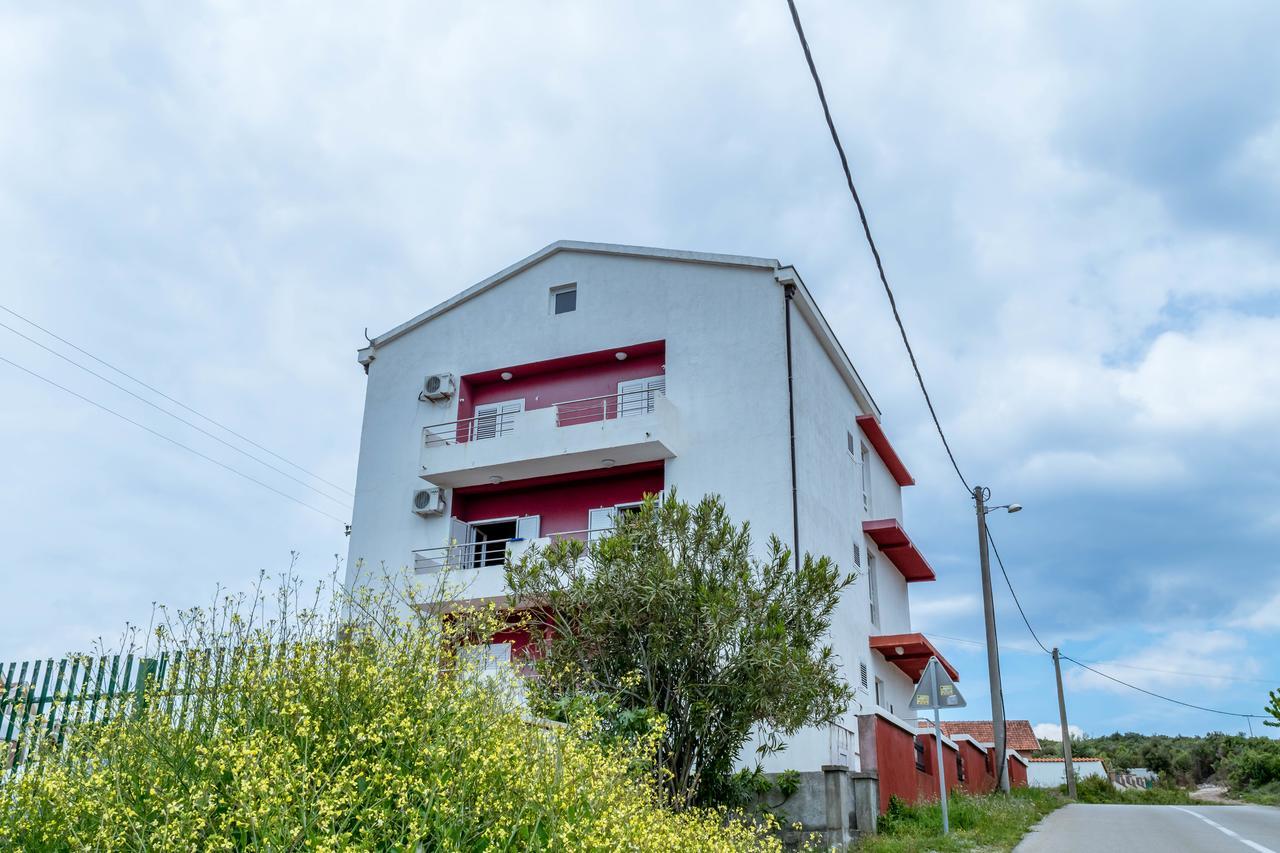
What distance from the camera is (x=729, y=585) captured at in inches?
455

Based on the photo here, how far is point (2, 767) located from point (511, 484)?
48.0 ft

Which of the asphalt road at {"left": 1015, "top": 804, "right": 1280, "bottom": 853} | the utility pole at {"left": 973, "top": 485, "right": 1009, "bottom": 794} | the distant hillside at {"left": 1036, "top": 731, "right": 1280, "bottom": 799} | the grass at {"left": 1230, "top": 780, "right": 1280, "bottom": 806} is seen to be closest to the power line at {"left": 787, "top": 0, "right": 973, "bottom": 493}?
the asphalt road at {"left": 1015, "top": 804, "right": 1280, "bottom": 853}

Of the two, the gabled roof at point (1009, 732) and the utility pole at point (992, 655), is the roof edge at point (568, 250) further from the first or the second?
the gabled roof at point (1009, 732)

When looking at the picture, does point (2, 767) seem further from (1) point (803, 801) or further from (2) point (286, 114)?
(1) point (803, 801)

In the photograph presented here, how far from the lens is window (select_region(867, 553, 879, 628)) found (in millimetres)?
22078

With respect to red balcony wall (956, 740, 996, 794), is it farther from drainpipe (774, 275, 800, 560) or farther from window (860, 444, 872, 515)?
drainpipe (774, 275, 800, 560)

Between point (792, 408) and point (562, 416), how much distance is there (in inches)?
213

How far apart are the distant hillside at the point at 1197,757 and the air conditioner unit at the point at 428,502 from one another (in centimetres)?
3045

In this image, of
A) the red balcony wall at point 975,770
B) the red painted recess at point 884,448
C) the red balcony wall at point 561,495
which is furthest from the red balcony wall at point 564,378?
the red balcony wall at point 975,770

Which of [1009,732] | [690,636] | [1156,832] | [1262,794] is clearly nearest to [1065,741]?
[1262,794]

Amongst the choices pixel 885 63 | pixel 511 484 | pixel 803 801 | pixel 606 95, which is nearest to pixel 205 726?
pixel 606 95

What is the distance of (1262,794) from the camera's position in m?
32.8

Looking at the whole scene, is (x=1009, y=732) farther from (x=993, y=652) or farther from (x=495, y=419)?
(x=495, y=419)

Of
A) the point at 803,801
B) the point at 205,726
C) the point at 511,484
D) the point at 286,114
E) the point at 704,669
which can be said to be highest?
the point at 286,114
